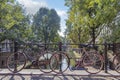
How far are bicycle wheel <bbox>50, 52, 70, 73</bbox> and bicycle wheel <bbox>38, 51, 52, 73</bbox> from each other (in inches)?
7.1

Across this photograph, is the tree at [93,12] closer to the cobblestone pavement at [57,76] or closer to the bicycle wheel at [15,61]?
the cobblestone pavement at [57,76]

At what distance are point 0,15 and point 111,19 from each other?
10943 mm

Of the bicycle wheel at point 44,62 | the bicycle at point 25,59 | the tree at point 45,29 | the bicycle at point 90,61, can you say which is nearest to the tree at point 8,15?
the bicycle at point 25,59

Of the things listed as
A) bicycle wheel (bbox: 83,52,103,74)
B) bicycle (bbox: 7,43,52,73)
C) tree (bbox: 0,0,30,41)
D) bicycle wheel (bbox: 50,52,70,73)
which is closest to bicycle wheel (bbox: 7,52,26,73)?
bicycle (bbox: 7,43,52,73)

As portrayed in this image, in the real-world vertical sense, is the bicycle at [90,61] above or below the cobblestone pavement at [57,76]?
above

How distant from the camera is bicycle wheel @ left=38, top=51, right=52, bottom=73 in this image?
27.7 ft

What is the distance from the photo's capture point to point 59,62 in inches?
339

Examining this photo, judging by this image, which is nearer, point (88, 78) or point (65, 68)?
point (88, 78)

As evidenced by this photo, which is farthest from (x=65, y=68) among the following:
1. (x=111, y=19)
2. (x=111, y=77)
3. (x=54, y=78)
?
(x=111, y=19)

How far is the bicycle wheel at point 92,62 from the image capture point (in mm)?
8430

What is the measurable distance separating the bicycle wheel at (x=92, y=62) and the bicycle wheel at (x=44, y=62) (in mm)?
1291

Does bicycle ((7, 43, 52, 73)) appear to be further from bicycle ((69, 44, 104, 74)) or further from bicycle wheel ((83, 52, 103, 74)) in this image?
bicycle wheel ((83, 52, 103, 74))

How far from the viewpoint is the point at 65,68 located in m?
8.50

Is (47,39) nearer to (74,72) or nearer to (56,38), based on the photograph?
(56,38)
